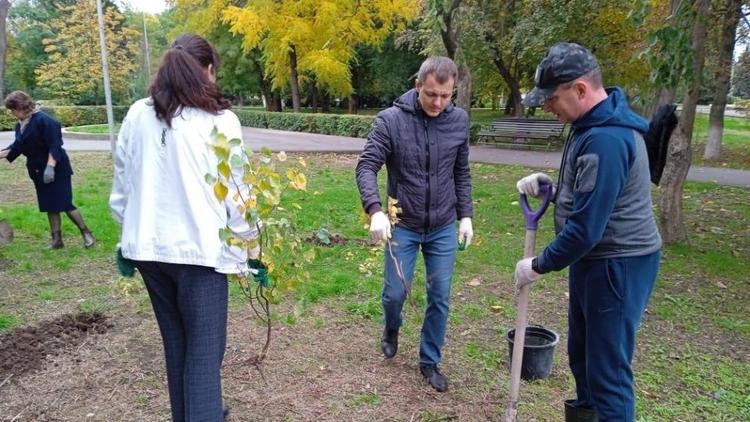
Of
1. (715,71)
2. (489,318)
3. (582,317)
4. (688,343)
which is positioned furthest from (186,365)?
(715,71)

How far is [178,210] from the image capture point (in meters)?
2.03

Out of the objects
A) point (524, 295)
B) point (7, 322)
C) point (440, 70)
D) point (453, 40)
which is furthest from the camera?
point (453, 40)

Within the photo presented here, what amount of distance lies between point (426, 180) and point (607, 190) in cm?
119

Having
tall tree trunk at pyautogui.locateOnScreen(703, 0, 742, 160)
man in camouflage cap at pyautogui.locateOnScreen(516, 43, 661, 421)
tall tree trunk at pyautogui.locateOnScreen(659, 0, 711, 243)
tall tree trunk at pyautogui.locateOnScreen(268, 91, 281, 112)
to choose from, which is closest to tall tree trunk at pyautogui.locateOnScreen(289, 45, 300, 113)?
tall tree trunk at pyautogui.locateOnScreen(268, 91, 281, 112)

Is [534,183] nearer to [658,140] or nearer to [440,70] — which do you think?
[658,140]

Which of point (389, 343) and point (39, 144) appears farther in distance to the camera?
point (39, 144)

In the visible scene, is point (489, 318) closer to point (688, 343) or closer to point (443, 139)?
point (688, 343)

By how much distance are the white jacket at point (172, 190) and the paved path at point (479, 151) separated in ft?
23.1

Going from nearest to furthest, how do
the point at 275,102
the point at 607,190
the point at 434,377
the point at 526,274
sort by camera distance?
the point at 607,190 < the point at 526,274 < the point at 434,377 < the point at 275,102

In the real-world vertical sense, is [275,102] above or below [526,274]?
above

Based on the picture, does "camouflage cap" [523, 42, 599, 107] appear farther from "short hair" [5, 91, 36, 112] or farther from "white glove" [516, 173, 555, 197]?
"short hair" [5, 91, 36, 112]

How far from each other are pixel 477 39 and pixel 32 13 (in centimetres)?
3936

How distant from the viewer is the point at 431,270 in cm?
320

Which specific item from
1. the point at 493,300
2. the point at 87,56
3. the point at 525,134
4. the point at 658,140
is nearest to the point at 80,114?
the point at 87,56
